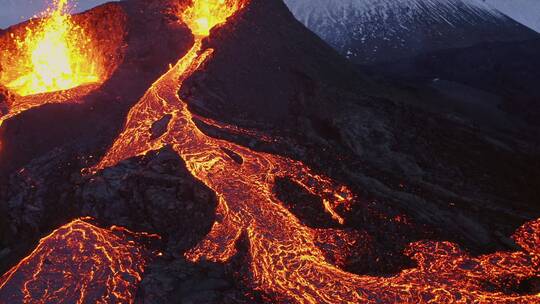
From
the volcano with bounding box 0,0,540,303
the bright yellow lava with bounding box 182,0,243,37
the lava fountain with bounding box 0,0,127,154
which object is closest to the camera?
the volcano with bounding box 0,0,540,303

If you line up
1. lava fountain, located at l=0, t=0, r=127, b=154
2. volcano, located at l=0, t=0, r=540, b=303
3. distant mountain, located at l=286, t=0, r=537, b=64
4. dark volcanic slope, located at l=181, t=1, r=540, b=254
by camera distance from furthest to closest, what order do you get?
distant mountain, located at l=286, t=0, r=537, b=64
lava fountain, located at l=0, t=0, r=127, b=154
dark volcanic slope, located at l=181, t=1, r=540, b=254
volcano, located at l=0, t=0, r=540, b=303

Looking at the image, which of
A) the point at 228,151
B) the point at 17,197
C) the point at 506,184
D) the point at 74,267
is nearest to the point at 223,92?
the point at 228,151

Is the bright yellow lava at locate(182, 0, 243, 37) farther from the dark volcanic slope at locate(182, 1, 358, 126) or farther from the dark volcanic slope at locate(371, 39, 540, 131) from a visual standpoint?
the dark volcanic slope at locate(371, 39, 540, 131)

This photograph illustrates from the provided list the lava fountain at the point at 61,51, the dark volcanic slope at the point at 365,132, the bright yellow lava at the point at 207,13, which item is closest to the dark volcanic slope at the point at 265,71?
the dark volcanic slope at the point at 365,132

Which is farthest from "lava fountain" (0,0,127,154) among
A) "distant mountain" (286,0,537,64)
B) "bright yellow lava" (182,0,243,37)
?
"distant mountain" (286,0,537,64)

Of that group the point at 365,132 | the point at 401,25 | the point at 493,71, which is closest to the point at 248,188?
the point at 365,132

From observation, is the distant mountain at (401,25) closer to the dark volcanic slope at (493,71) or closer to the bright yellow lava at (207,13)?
the dark volcanic slope at (493,71)
